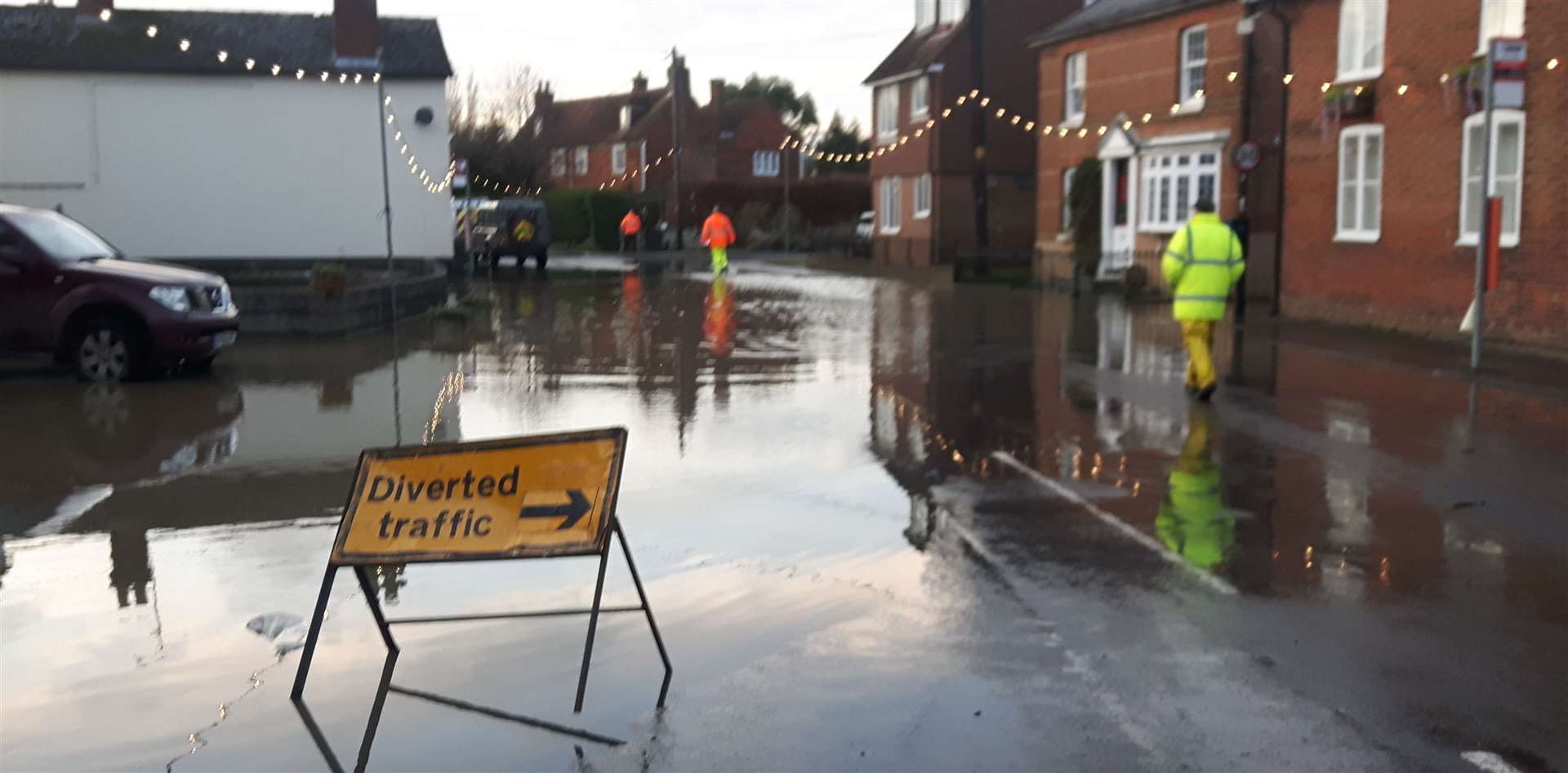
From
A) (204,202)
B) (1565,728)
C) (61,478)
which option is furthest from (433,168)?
(1565,728)

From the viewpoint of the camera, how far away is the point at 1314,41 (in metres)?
23.0

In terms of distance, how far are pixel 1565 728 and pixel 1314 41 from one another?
1956 cm

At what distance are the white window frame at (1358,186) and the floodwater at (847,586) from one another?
7271mm

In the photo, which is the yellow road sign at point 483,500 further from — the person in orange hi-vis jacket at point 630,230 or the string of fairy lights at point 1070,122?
the person in orange hi-vis jacket at point 630,230

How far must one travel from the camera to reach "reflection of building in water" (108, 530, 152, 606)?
23.6ft

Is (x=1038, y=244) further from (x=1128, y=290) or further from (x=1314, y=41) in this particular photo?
(x=1314, y=41)

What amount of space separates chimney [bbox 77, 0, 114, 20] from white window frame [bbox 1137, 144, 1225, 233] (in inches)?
835

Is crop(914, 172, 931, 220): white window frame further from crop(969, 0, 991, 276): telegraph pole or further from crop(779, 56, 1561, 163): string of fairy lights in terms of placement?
crop(969, 0, 991, 276): telegraph pole

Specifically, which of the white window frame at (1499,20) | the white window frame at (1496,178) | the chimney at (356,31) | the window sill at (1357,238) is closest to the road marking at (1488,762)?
the white window frame at (1496,178)

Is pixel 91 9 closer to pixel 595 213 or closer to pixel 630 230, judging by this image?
pixel 630 230

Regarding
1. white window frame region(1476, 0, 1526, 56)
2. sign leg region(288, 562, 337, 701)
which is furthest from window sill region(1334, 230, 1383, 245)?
sign leg region(288, 562, 337, 701)

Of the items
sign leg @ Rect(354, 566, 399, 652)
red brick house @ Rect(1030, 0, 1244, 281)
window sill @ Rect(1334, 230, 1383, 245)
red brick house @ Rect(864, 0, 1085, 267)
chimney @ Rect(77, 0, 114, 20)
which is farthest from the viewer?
red brick house @ Rect(864, 0, 1085, 267)

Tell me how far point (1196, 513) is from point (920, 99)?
35800mm

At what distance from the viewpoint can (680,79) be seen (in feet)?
216
